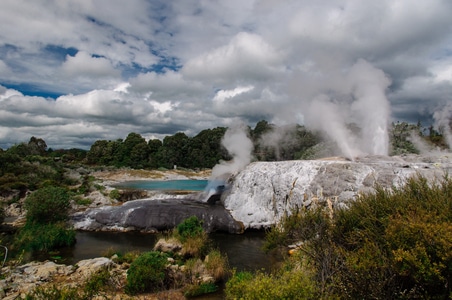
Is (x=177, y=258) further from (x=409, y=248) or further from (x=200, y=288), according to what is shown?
(x=409, y=248)

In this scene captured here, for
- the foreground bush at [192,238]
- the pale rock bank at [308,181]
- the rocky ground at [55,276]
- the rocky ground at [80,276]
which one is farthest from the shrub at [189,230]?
the pale rock bank at [308,181]

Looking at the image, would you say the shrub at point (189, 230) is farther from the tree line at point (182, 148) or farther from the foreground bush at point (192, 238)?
the tree line at point (182, 148)

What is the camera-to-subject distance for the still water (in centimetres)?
1630

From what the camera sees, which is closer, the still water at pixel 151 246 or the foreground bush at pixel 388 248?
the foreground bush at pixel 388 248

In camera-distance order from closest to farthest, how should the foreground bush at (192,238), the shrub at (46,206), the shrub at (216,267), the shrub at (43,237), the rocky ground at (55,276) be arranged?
the rocky ground at (55,276) → the shrub at (216,267) → the foreground bush at (192,238) → the shrub at (43,237) → the shrub at (46,206)

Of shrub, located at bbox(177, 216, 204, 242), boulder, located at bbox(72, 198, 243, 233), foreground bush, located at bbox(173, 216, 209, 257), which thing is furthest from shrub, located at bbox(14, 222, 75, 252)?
shrub, located at bbox(177, 216, 204, 242)

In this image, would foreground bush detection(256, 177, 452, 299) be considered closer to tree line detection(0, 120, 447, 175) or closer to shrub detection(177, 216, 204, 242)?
shrub detection(177, 216, 204, 242)

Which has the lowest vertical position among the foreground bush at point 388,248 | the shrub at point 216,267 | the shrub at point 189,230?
the shrub at point 216,267

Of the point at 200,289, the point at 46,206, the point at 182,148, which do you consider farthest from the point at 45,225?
the point at 182,148

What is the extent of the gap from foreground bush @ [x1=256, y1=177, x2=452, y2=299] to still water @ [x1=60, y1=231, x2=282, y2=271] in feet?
18.6

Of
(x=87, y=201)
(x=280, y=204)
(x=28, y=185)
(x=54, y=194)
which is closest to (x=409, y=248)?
(x=280, y=204)

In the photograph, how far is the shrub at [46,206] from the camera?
20266 mm

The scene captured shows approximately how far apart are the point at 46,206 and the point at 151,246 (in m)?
8.06

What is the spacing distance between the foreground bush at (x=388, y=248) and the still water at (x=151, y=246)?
5.67 m
